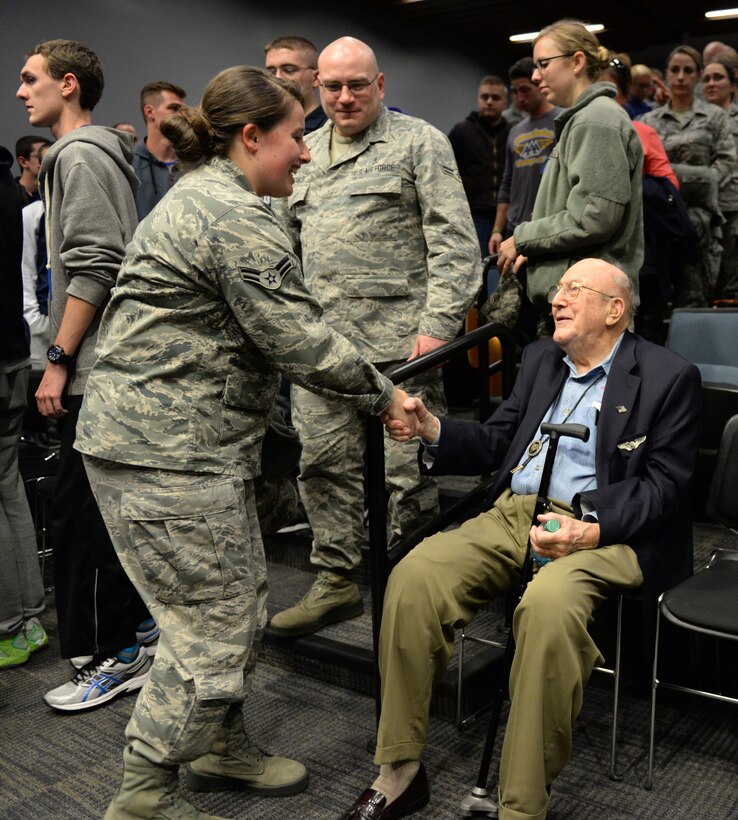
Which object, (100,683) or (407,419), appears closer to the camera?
(407,419)

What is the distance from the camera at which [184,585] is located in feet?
5.95

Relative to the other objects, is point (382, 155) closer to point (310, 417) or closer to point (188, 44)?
point (310, 417)

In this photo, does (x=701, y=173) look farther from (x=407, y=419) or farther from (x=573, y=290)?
(x=407, y=419)

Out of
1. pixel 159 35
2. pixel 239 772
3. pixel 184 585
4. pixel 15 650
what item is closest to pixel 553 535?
pixel 184 585

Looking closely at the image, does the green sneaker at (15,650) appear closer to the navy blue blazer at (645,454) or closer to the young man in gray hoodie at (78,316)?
the young man in gray hoodie at (78,316)

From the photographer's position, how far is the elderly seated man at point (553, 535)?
1.91 metres

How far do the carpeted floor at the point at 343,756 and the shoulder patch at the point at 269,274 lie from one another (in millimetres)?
1206

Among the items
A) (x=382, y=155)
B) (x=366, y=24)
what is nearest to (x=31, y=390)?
(x=382, y=155)

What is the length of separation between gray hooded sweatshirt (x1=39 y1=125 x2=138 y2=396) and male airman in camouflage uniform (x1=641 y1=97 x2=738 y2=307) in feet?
8.73

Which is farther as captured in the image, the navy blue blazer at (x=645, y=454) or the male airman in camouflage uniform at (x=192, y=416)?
the navy blue blazer at (x=645, y=454)

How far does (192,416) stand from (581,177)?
156 centimetres

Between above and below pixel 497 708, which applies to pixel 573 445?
above

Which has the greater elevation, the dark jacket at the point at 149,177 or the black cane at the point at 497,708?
the dark jacket at the point at 149,177

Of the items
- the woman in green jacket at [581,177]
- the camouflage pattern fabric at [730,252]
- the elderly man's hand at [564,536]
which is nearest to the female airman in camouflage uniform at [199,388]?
the elderly man's hand at [564,536]
